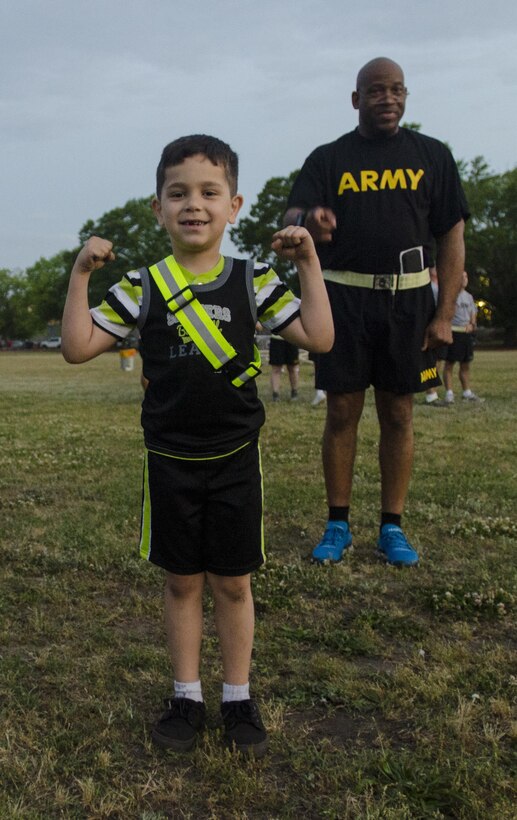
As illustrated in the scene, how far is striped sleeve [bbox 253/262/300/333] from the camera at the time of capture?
249 cm

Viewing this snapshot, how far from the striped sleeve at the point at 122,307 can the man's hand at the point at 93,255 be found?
13 cm

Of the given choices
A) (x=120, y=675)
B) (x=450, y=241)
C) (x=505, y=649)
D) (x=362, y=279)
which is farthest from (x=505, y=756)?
(x=450, y=241)

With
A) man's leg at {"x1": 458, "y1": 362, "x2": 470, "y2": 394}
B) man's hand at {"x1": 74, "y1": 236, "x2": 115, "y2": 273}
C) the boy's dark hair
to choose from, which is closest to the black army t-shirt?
the boy's dark hair

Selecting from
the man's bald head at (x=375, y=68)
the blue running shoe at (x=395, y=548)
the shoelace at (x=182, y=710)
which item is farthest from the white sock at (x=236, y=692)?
the man's bald head at (x=375, y=68)

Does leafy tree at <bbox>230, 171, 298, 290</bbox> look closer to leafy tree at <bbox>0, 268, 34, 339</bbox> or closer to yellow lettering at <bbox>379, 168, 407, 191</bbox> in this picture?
leafy tree at <bbox>0, 268, 34, 339</bbox>

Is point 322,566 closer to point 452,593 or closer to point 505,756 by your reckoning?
point 452,593

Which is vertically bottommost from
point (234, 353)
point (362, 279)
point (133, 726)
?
point (133, 726)

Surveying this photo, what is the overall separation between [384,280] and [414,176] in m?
0.57

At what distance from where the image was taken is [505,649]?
3.08 meters

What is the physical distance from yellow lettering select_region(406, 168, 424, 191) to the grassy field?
2025 mm

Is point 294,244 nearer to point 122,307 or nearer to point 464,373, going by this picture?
point 122,307

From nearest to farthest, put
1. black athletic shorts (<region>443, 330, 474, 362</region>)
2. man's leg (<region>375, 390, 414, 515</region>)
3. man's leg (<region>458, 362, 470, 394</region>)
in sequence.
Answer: man's leg (<region>375, 390, 414, 515</region>) → black athletic shorts (<region>443, 330, 474, 362</region>) → man's leg (<region>458, 362, 470, 394</region>)

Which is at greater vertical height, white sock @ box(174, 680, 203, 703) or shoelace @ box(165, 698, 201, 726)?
white sock @ box(174, 680, 203, 703)

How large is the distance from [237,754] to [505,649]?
1282 millimetres
